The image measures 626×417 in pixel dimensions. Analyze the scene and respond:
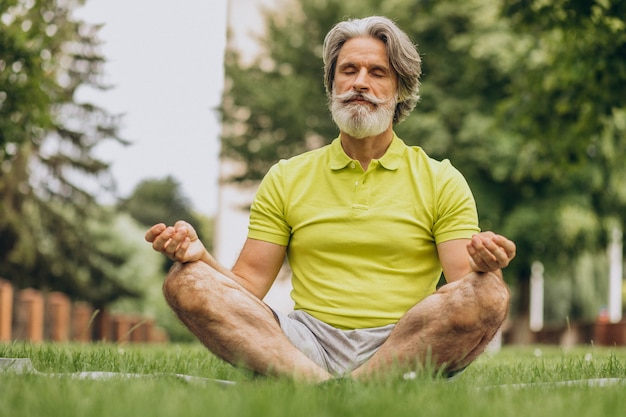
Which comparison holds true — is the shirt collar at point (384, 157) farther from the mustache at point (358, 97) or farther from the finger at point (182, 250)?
the finger at point (182, 250)

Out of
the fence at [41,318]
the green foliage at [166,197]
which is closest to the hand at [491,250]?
the fence at [41,318]

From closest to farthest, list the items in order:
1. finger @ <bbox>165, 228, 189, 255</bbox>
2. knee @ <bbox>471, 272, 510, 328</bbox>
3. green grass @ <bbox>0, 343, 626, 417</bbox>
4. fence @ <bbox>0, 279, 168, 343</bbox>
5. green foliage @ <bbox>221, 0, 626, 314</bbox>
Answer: green grass @ <bbox>0, 343, 626, 417</bbox>, knee @ <bbox>471, 272, 510, 328</bbox>, finger @ <bbox>165, 228, 189, 255</bbox>, green foliage @ <bbox>221, 0, 626, 314</bbox>, fence @ <bbox>0, 279, 168, 343</bbox>

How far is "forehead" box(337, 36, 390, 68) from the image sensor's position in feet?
14.8

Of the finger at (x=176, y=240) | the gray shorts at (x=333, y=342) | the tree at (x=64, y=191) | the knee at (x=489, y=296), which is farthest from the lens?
the tree at (x=64, y=191)

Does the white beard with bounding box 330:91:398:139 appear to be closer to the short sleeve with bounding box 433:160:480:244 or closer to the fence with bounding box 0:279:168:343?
the short sleeve with bounding box 433:160:480:244

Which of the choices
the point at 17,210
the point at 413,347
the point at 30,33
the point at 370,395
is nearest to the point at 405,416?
the point at 370,395

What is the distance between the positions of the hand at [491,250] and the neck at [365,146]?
1088mm

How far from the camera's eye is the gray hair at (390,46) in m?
4.54

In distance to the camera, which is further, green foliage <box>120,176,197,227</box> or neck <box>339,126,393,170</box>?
green foliage <box>120,176,197,227</box>

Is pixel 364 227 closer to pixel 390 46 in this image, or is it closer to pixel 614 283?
pixel 390 46

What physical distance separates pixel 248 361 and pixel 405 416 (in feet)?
4.60

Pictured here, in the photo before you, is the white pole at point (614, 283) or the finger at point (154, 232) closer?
the finger at point (154, 232)

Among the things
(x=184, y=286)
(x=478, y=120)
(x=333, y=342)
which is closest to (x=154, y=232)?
(x=184, y=286)

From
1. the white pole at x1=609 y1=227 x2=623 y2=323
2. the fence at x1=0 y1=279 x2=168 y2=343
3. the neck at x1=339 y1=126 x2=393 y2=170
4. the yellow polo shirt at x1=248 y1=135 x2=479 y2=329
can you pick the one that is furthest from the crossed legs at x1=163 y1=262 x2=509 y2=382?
the white pole at x1=609 y1=227 x2=623 y2=323
